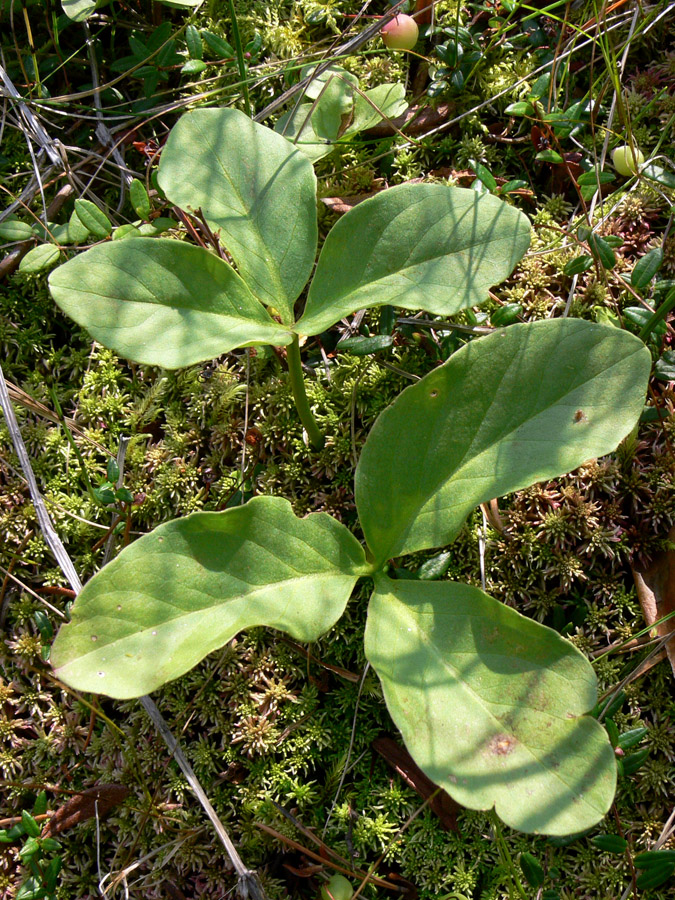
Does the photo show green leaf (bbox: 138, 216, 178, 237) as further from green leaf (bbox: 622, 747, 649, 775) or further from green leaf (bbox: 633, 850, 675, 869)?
green leaf (bbox: 633, 850, 675, 869)

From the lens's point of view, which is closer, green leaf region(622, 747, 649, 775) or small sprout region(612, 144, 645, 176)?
green leaf region(622, 747, 649, 775)

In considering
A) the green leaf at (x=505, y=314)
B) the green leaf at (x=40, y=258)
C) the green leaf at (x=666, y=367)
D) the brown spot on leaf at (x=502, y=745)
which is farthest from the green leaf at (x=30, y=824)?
the green leaf at (x=666, y=367)

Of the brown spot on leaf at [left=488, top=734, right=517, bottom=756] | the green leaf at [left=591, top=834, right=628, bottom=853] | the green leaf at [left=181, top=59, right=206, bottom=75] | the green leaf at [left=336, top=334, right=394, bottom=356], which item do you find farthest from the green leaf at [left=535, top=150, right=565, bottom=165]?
the green leaf at [left=591, top=834, right=628, bottom=853]

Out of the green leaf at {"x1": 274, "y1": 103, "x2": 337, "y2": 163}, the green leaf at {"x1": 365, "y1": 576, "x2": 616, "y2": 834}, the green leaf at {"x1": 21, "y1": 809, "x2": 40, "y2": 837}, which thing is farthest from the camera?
the green leaf at {"x1": 274, "y1": 103, "x2": 337, "y2": 163}

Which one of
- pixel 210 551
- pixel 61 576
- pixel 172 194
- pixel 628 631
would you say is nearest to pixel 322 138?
pixel 172 194

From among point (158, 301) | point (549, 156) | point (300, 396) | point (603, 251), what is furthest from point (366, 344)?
point (549, 156)

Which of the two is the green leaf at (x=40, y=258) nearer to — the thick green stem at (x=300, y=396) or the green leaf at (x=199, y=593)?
the thick green stem at (x=300, y=396)

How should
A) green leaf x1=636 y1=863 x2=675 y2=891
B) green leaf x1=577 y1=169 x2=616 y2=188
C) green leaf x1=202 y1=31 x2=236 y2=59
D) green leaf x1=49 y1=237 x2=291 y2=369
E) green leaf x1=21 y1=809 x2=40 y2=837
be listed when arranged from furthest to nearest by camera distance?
green leaf x1=202 y1=31 x2=236 y2=59
green leaf x1=577 y1=169 x2=616 y2=188
green leaf x1=21 y1=809 x2=40 y2=837
green leaf x1=49 y1=237 x2=291 y2=369
green leaf x1=636 y1=863 x2=675 y2=891
